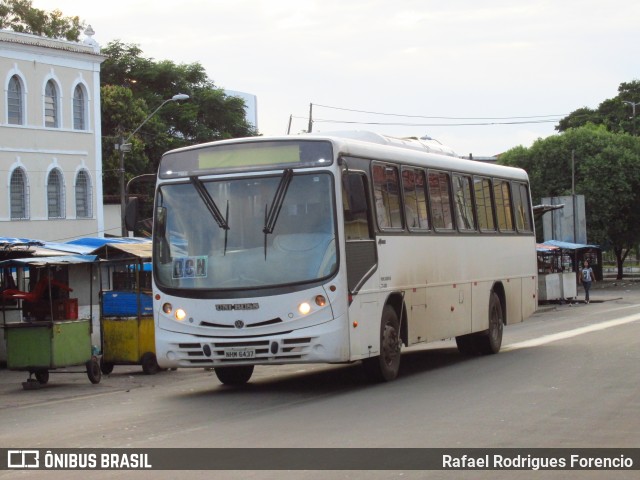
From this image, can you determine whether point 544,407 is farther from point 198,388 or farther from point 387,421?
point 198,388

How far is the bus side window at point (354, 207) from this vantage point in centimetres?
1543

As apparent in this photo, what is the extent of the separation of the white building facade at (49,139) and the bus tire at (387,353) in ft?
116

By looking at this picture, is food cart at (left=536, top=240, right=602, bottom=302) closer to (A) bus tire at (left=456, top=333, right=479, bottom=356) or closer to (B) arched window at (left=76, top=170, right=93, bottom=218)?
(B) arched window at (left=76, top=170, right=93, bottom=218)

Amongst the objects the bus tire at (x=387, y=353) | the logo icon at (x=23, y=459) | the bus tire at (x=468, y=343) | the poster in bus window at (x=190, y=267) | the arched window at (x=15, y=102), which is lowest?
the bus tire at (x=468, y=343)

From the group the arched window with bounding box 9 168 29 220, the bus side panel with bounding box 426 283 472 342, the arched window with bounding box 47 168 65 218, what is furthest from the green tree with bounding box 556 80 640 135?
the bus side panel with bounding box 426 283 472 342

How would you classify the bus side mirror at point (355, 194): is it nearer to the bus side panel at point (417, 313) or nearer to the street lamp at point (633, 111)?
the bus side panel at point (417, 313)

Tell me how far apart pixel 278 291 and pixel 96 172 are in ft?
135

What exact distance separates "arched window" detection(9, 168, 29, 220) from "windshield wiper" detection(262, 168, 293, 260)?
122 ft

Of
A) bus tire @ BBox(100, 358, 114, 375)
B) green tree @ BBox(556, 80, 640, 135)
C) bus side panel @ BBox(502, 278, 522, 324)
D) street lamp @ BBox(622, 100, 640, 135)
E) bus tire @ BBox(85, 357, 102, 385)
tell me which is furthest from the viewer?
green tree @ BBox(556, 80, 640, 135)

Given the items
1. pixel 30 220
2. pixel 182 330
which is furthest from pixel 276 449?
pixel 30 220

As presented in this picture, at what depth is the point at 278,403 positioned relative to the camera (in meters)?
14.5

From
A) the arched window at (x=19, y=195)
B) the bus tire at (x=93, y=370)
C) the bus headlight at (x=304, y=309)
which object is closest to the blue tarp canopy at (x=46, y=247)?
the bus tire at (x=93, y=370)

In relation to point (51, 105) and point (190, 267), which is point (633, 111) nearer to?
point (51, 105)

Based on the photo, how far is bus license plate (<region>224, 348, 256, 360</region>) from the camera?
49.5 feet
